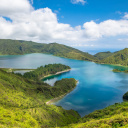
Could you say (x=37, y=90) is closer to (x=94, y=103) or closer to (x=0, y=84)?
(x=0, y=84)

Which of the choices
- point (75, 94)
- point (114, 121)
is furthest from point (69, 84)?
point (114, 121)

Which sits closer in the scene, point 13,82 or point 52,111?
point 52,111

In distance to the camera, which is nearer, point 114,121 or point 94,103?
point 114,121

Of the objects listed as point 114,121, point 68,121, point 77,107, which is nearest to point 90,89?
point 77,107

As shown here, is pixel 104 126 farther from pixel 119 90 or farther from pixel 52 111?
pixel 119 90

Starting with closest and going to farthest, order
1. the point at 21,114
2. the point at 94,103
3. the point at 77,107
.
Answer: the point at 21,114 < the point at 77,107 < the point at 94,103

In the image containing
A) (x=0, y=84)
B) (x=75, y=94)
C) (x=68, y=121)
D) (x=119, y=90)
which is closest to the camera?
(x=68, y=121)

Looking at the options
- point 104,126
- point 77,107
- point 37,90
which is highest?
point 104,126

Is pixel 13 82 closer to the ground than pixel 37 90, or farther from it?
farther from it

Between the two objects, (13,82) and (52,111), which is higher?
(13,82)
